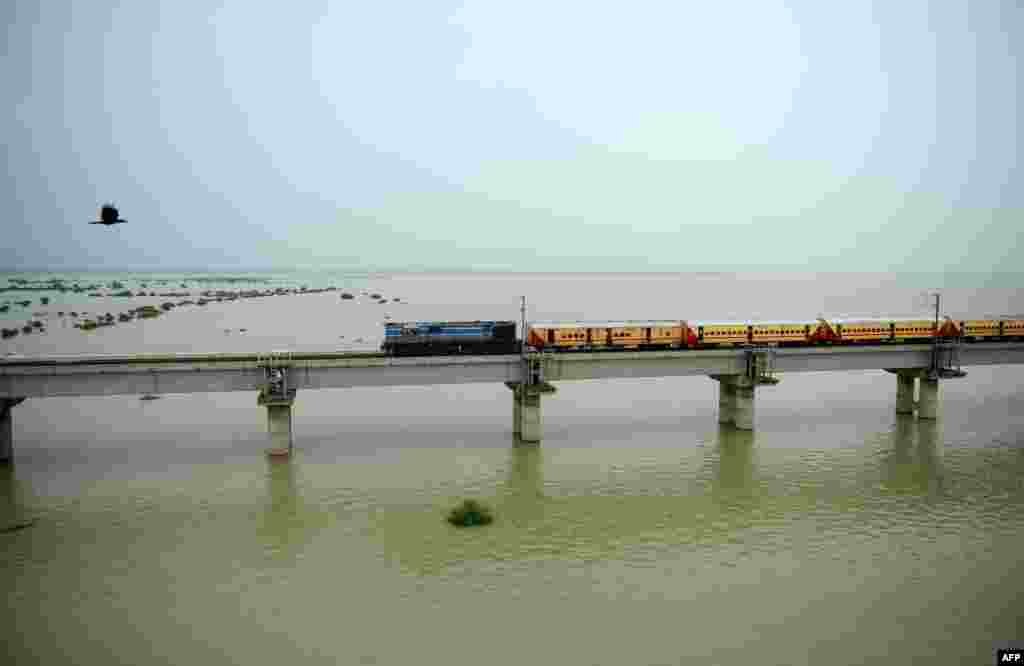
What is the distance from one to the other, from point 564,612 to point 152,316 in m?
110

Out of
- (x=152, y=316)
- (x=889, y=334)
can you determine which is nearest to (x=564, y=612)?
(x=889, y=334)

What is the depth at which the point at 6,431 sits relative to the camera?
37.7 m

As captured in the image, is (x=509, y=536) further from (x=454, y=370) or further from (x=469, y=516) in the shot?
(x=454, y=370)

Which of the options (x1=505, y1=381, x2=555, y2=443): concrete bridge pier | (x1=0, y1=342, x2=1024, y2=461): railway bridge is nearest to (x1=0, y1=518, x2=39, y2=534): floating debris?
(x1=0, y1=342, x2=1024, y2=461): railway bridge

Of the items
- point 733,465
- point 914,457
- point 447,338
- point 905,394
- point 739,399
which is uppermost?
point 447,338

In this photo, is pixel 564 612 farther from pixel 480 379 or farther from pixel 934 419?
pixel 934 419

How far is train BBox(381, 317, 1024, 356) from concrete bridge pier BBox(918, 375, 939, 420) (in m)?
2.93

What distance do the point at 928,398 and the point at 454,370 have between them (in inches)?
1287

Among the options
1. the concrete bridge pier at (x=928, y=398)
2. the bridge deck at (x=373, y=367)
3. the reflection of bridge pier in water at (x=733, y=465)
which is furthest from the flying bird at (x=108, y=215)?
the concrete bridge pier at (x=928, y=398)

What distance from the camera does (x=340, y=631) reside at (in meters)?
21.4

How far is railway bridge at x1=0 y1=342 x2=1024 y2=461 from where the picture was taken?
123 feet

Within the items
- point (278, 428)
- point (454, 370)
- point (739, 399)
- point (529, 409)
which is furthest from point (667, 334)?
point (278, 428)

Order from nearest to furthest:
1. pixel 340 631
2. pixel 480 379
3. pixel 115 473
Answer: pixel 340 631 < pixel 115 473 < pixel 480 379

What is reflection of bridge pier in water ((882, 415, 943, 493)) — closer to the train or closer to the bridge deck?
the bridge deck
